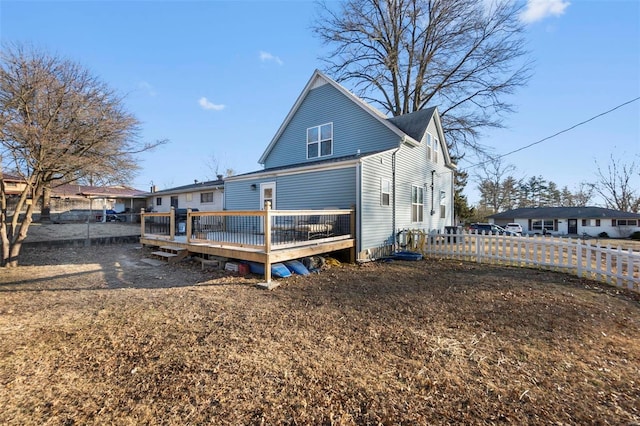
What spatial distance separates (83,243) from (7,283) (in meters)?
6.30

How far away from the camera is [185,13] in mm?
9766

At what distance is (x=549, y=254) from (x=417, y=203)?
18.0ft

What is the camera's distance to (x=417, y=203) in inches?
504

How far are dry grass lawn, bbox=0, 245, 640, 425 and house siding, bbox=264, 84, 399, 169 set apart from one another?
24.5ft

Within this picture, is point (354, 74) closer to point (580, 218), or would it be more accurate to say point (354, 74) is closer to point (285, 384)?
point (285, 384)

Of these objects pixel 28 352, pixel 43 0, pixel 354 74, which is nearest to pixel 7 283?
pixel 28 352

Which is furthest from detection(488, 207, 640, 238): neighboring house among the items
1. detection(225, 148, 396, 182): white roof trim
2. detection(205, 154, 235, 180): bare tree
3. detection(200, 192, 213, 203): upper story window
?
detection(205, 154, 235, 180): bare tree

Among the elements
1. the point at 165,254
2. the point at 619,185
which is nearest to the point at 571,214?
the point at 619,185

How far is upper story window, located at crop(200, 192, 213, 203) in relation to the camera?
20166 millimetres

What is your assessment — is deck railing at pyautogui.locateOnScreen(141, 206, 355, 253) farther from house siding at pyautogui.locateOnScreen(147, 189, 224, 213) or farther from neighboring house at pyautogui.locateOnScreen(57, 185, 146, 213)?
neighboring house at pyautogui.locateOnScreen(57, 185, 146, 213)

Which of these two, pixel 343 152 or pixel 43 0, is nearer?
pixel 43 0

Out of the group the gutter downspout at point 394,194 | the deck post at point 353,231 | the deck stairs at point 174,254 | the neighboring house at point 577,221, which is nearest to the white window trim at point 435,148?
the gutter downspout at point 394,194

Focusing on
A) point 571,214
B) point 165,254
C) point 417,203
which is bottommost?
point 165,254

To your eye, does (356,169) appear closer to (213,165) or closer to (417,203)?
(417,203)
